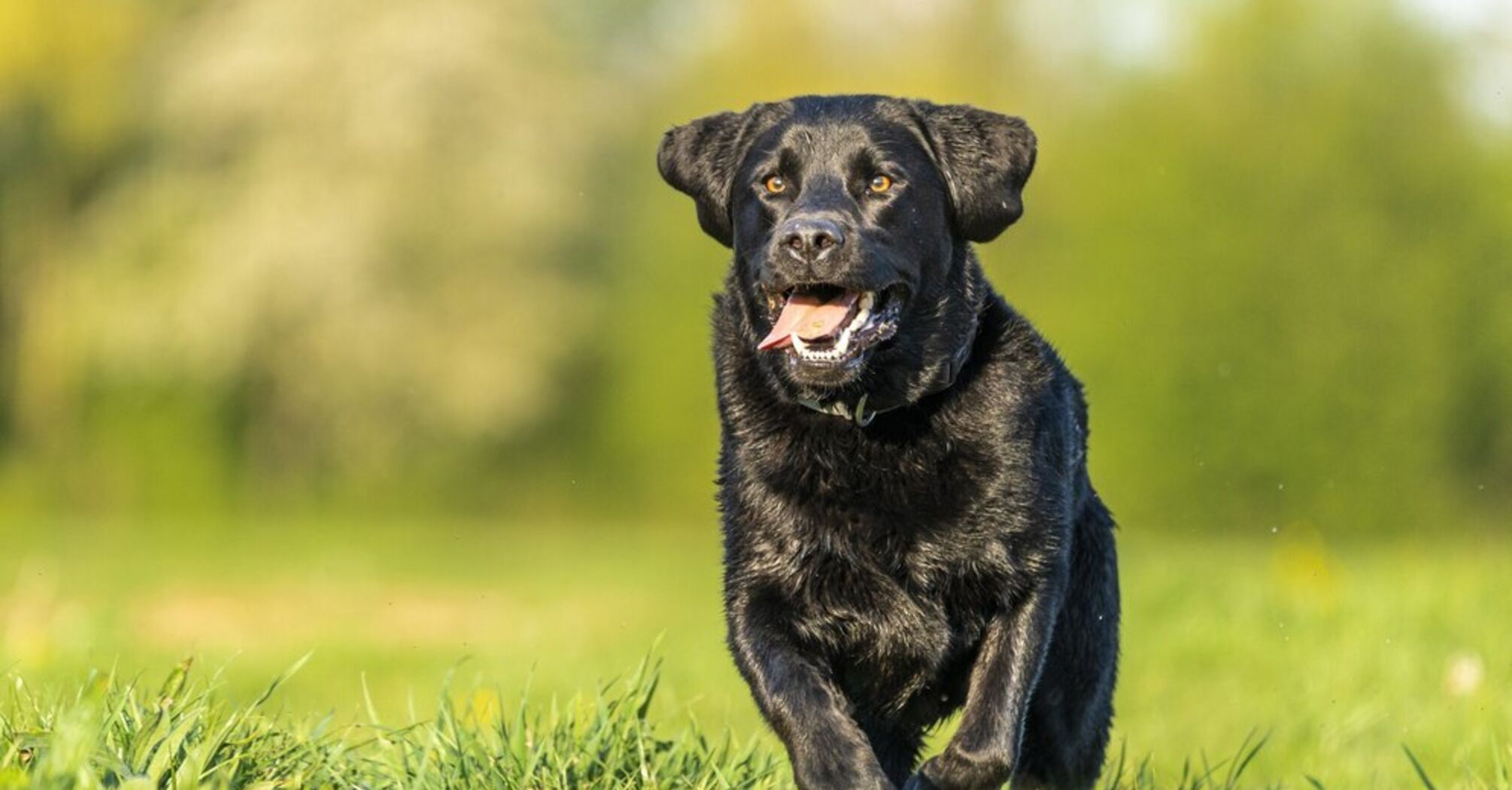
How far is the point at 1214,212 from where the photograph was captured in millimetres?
21047

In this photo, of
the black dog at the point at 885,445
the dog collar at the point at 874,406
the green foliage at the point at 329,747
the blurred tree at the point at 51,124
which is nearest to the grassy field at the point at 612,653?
the green foliage at the point at 329,747

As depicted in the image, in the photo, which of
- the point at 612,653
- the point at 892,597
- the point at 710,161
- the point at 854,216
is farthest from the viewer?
the point at 612,653

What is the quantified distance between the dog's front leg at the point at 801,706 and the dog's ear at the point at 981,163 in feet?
3.48

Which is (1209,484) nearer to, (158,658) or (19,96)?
(158,658)

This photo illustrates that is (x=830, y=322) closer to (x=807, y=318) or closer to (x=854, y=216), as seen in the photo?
(x=807, y=318)

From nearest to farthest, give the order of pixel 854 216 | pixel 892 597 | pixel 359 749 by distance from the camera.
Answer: pixel 892 597 → pixel 854 216 → pixel 359 749

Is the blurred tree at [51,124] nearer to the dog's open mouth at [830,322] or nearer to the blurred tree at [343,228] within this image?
the blurred tree at [343,228]

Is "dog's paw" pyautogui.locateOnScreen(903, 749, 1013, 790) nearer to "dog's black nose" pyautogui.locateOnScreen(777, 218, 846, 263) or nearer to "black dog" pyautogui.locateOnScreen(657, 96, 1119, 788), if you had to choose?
"black dog" pyautogui.locateOnScreen(657, 96, 1119, 788)

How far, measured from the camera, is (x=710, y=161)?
16.6 ft

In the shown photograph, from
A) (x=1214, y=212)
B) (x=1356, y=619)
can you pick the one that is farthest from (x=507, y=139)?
(x=1356, y=619)

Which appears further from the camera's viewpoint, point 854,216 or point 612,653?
point 612,653

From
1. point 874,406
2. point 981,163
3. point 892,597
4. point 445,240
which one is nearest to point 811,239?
point 874,406

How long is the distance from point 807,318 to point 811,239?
216 millimetres

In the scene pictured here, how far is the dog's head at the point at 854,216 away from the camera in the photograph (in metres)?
4.49
